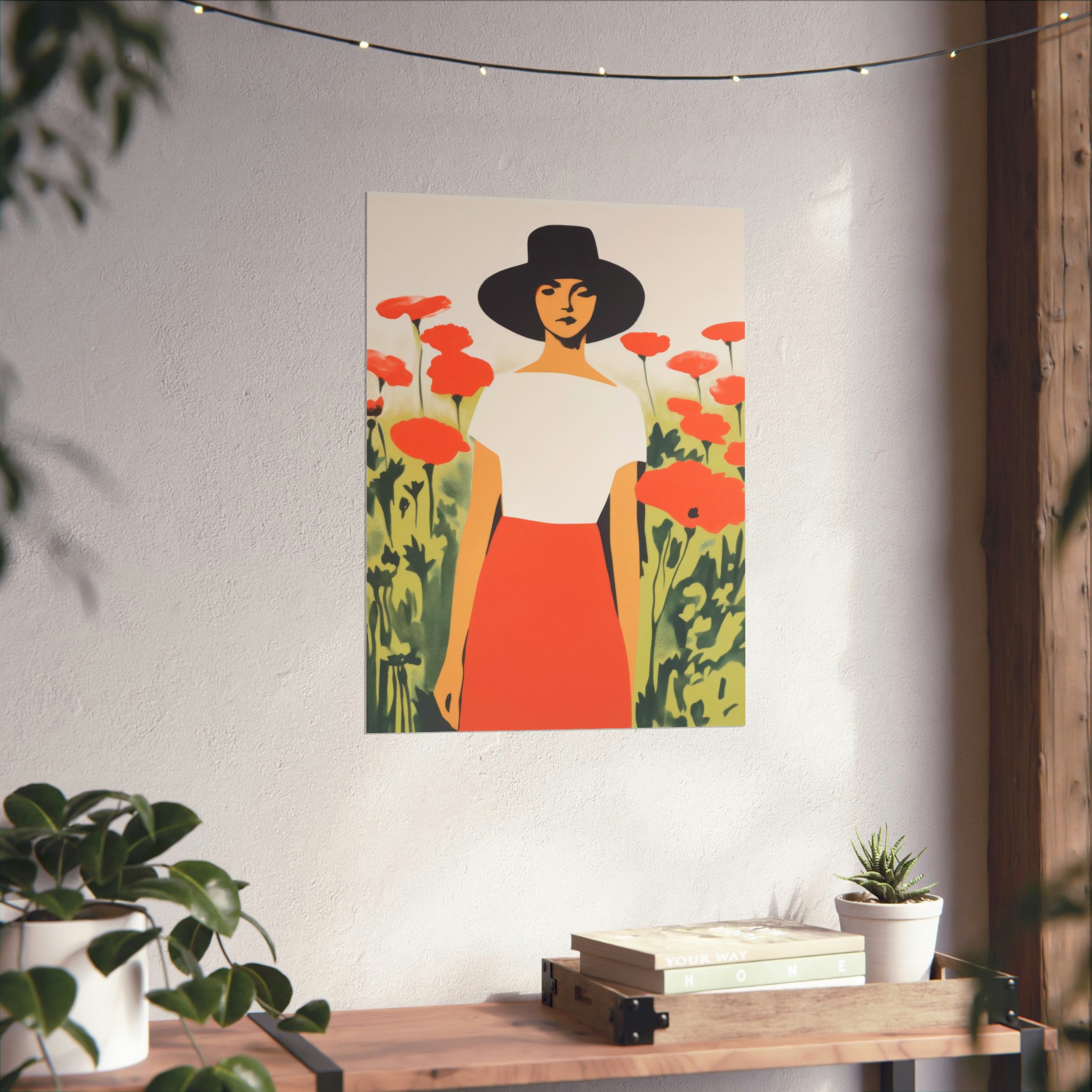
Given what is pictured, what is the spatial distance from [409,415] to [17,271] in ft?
1.98

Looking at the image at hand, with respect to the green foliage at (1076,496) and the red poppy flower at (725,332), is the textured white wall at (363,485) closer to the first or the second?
the red poppy flower at (725,332)

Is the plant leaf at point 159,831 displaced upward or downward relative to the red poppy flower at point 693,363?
downward

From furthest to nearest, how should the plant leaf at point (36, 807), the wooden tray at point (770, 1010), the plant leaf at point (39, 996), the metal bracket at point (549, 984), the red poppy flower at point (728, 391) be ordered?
the red poppy flower at point (728, 391)
the metal bracket at point (549, 984)
the wooden tray at point (770, 1010)
the plant leaf at point (36, 807)
the plant leaf at point (39, 996)

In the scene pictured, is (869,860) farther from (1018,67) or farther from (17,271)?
(17,271)

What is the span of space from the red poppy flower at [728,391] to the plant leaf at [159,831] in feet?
3.42

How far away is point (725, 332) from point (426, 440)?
0.53 m

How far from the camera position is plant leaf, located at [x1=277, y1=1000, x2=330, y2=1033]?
145 centimetres

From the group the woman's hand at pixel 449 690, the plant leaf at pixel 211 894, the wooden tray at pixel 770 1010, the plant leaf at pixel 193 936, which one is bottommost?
the wooden tray at pixel 770 1010

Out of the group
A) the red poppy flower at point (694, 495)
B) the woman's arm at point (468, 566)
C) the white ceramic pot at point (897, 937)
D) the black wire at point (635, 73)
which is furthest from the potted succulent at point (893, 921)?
the black wire at point (635, 73)

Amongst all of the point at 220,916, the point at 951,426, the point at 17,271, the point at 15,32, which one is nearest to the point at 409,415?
the point at 17,271

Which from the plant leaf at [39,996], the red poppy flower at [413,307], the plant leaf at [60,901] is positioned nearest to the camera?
the plant leaf at [39,996]

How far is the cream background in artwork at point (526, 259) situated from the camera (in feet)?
5.88

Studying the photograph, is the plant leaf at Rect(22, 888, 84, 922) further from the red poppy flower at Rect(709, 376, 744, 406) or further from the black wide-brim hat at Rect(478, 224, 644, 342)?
the red poppy flower at Rect(709, 376, 744, 406)

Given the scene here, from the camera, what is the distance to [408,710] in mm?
1768
